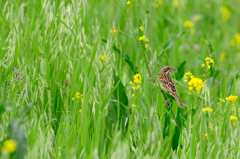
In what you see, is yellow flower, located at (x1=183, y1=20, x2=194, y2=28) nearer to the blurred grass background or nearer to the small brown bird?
the blurred grass background

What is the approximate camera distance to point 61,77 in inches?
135

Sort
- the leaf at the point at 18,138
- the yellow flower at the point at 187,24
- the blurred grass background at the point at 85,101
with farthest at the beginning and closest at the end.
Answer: the yellow flower at the point at 187,24 → the blurred grass background at the point at 85,101 → the leaf at the point at 18,138

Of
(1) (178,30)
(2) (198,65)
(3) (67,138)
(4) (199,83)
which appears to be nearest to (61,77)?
(3) (67,138)

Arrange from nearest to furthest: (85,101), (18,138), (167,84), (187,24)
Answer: (18,138)
(85,101)
(167,84)
(187,24)

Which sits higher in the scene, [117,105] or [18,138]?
[117,105]

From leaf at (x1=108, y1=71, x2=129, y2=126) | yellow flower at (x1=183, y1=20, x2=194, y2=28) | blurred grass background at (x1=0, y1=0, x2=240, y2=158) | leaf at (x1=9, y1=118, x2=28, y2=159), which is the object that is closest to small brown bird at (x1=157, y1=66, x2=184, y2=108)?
blurred grass background at (x1=0, y1=0, x2=240, y2=158)

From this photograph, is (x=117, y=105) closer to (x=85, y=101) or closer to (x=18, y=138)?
(x=85, y=101)

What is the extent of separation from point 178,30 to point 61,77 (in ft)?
9.81

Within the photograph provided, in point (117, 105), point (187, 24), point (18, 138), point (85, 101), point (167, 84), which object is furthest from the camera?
point (187, 24)

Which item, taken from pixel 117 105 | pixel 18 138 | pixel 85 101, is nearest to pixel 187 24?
pixel 117 105

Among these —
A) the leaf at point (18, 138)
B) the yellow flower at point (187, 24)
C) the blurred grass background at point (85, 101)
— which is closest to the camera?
the leaf at point (18, 138)

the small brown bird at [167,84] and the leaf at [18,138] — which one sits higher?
the small brown bird at [167,84]

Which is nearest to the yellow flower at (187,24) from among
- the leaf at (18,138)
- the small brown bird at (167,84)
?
the small brown bird at (167,84)

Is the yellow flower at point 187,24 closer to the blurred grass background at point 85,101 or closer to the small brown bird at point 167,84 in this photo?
the blurred grass background at point 85,101
